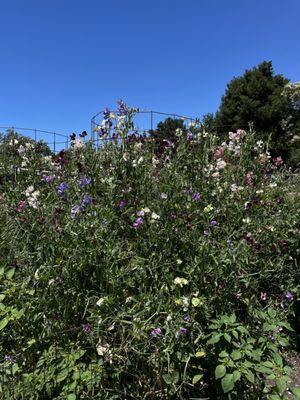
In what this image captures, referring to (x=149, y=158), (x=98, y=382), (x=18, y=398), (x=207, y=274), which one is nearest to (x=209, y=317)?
(x=207, y=274)

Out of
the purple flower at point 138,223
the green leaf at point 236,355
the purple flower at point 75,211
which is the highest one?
the purple flower at point 75,211

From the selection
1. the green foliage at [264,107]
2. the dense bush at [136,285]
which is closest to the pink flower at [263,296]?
the dense bush at [136,285]

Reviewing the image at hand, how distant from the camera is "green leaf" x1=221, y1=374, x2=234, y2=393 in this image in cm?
174

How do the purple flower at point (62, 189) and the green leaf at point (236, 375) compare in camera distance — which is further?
the purple flower at point (62, 189)

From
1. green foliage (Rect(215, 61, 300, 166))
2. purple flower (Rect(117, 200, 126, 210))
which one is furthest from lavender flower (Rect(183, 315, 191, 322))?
green foliage (Rect(215, 61, 300, 166))

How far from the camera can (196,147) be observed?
297 centimetres

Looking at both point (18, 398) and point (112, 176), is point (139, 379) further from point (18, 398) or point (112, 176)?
point (112, 176)

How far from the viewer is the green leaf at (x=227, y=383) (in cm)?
174

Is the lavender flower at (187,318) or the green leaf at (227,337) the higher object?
the lavender flower at (187,318)

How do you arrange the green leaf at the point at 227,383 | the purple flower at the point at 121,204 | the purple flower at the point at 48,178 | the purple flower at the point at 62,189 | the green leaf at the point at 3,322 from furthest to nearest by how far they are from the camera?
1. the purple flower at the point at 48,178
2. the purple flower at the point at 62,189
3. the purple flower at the point at 121,204
4. the green leaf at the point at 3,322
5. the green leaf at the point at 227,383

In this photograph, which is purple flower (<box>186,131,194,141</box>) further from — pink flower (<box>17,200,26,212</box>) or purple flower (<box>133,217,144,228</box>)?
pink flower (<box>17,200,26,212</box>)

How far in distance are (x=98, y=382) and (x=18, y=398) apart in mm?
430

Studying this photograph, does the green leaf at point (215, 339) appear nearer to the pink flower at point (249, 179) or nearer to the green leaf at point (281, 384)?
the green leaf at point (281, 384)

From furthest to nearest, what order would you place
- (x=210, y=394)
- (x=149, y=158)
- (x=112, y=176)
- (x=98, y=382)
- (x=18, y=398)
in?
(x=149, y=158)
(x=112, y=176)
(x=210, y=394)
(x=18, y=398)
(x=98, y=382)
